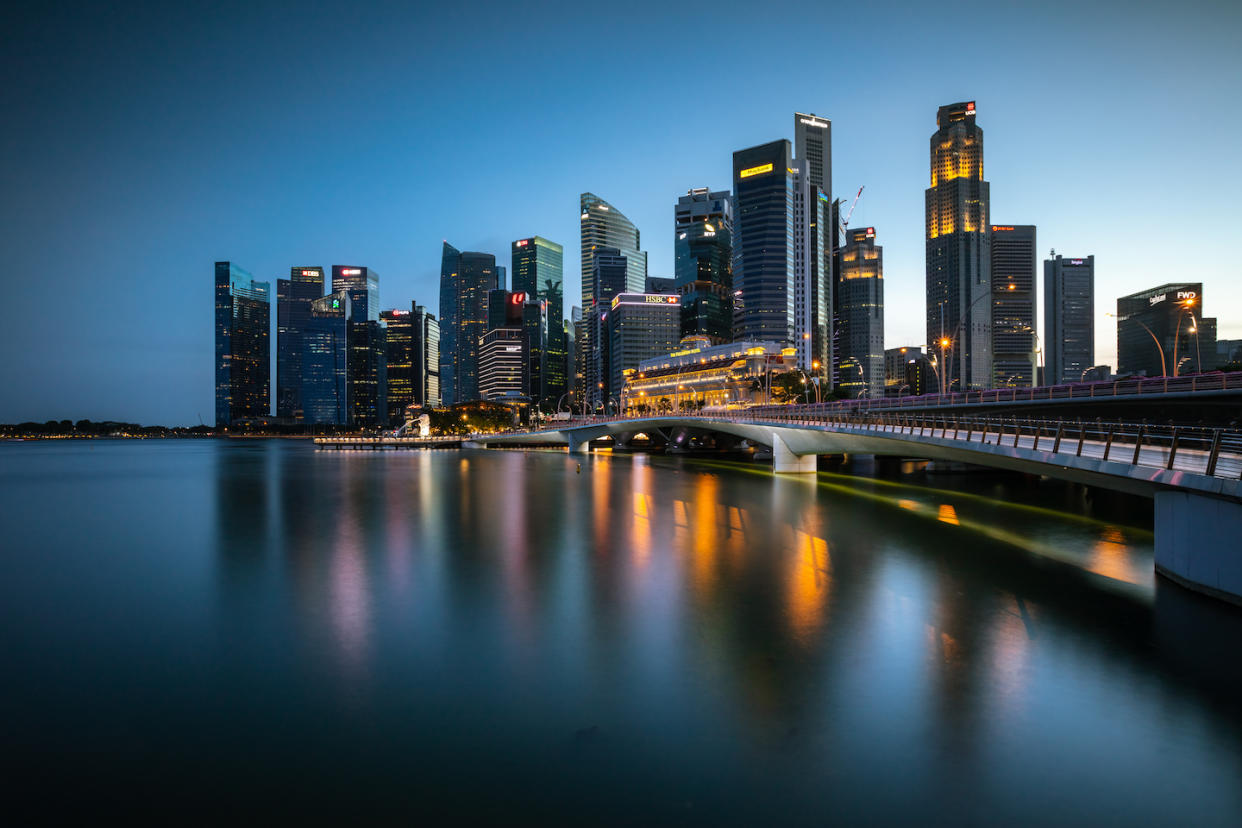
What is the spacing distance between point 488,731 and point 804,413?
159 feet

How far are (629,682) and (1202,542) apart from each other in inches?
632

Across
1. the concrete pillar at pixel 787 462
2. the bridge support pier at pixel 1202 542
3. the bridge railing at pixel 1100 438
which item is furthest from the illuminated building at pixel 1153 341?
the bridge support pier at pixel 1202 542

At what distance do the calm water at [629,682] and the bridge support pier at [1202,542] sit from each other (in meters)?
0.73

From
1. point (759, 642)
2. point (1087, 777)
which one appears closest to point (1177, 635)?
point (1087, 777)

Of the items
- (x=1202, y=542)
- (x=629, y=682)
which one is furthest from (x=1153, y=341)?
(x=629, y=682)

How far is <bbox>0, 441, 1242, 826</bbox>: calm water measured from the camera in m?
8.88

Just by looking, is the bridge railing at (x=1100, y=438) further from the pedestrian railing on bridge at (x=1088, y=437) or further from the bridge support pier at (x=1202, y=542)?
the bridge support pier at (x=1202, y=542)

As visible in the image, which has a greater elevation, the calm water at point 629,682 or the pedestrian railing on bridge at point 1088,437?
the pedestrian railing on bridge at point 1088,437

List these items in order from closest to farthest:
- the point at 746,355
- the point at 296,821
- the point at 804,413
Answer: the point at 296,821
the point at 804,413
the point at 746,355

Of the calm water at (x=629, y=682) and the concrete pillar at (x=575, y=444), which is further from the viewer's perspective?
the concrete pillar at (x=575, y=444)

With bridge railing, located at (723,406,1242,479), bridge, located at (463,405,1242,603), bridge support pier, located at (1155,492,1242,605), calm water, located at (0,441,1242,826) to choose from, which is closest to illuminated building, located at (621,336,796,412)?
→ bridge railing, located at (723,406,1242,479)

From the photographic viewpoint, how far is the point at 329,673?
13.9 meters

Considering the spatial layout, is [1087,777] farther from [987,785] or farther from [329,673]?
→ [329,673]

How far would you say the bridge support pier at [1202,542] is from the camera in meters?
15.5
